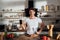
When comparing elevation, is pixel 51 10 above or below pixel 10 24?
above

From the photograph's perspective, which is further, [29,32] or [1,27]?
[1,27]

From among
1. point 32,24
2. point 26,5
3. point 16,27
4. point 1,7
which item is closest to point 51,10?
point 26,5

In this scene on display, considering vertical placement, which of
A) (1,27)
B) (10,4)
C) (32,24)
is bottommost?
(1,27)

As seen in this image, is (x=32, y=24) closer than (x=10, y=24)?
Yes

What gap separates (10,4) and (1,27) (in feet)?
1.72

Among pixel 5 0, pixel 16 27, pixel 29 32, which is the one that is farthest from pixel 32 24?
pixel 5 0

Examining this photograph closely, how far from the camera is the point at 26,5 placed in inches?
150

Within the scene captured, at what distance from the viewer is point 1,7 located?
383 centimetres

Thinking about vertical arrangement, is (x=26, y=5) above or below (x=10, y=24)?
above

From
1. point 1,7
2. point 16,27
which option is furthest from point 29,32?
point 1,7

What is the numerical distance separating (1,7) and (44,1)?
3.01ft

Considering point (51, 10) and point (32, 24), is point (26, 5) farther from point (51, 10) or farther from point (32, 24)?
point (32, 24)

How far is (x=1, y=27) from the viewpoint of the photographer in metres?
3.80

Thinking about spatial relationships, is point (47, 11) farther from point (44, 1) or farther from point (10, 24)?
point (10, 24)
